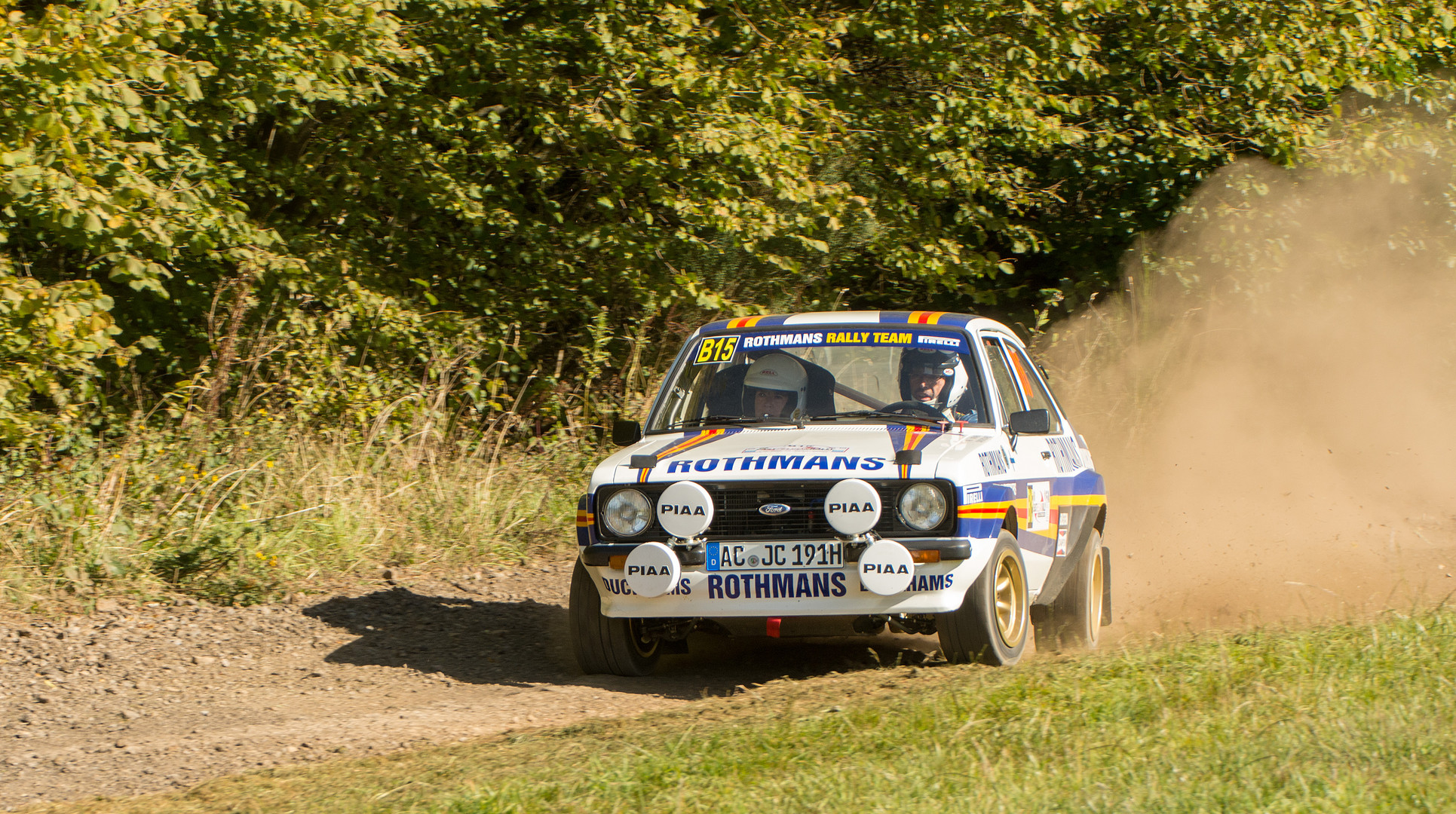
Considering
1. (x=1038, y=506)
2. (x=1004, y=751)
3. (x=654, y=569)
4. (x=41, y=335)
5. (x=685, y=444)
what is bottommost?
(x=1004, y=751)

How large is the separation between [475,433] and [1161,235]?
24.5ft

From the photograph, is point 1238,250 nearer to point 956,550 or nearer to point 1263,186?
point 1263,186

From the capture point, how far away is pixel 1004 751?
14.9 ft

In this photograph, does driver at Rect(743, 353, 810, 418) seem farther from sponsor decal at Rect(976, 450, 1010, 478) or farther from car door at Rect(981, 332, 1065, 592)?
sponsor decal at Rect(976, 450, 1010, 478)

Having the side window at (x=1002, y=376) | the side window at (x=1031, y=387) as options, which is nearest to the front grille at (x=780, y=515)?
the side window at (x=1002, y=376)

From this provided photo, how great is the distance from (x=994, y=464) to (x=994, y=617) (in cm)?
70

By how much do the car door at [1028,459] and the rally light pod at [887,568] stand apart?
0.82 m

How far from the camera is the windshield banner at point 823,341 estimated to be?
23.4 ft

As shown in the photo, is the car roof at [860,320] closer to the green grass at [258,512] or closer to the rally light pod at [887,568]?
the rally light pod at [887,568]

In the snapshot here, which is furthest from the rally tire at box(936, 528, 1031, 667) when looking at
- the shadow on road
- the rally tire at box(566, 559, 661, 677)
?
the rally tire at box(566, 559, 661, 677)

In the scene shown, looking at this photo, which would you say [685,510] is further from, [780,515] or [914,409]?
[914,409]

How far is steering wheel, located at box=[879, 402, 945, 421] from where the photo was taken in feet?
22.5

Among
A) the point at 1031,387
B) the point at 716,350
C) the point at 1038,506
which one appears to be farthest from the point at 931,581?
the point at 1031,387

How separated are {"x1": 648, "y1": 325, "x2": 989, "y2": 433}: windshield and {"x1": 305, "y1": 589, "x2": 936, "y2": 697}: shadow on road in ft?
4.16
